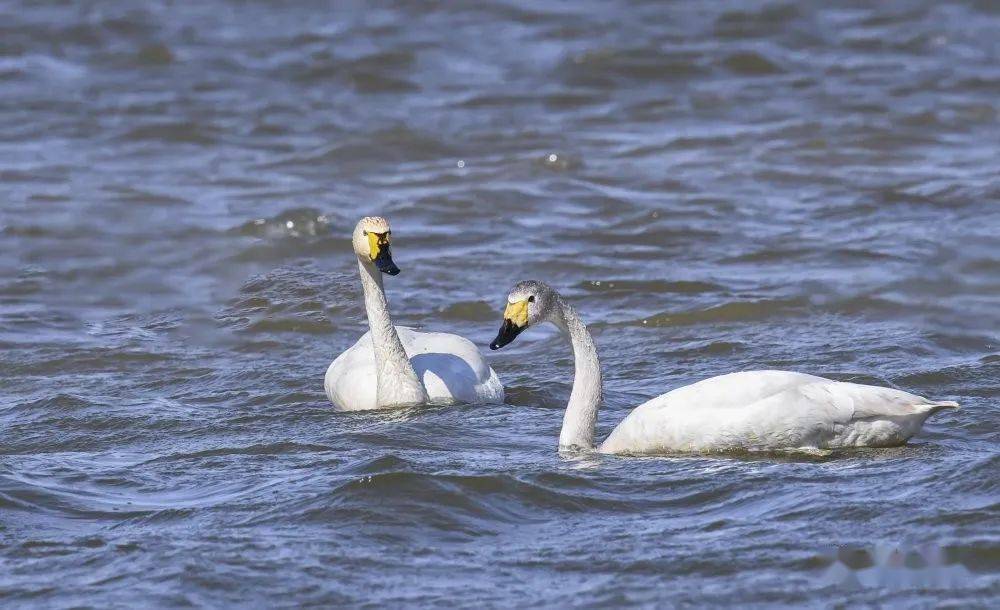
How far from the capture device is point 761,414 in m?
7.86

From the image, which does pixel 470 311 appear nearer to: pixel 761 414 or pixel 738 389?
pixel 738 389

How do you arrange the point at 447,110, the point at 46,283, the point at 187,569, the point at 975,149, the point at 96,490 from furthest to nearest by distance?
the point at 447,110 → the point at 975,149 → the point at 46,283 → the point at 96,490 → the point at 187,569

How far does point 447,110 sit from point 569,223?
5091 mm

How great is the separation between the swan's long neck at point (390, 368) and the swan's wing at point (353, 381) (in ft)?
0.22

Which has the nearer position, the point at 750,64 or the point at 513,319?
the point at 513,319

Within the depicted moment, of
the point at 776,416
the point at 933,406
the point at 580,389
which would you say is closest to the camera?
the point at 933,406

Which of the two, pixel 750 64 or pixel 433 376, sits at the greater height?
pixel 750 64

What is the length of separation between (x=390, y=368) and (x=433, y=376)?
329 millimetres

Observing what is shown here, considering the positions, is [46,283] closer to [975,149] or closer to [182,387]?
[182,387]

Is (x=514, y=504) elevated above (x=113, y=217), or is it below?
below

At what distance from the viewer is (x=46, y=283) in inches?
526

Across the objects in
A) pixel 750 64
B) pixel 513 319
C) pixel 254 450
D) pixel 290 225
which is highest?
pixel 750 64

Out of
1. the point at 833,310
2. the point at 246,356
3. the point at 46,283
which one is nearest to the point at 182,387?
the point at 246,356

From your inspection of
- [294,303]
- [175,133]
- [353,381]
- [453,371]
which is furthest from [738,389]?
[175,133]
